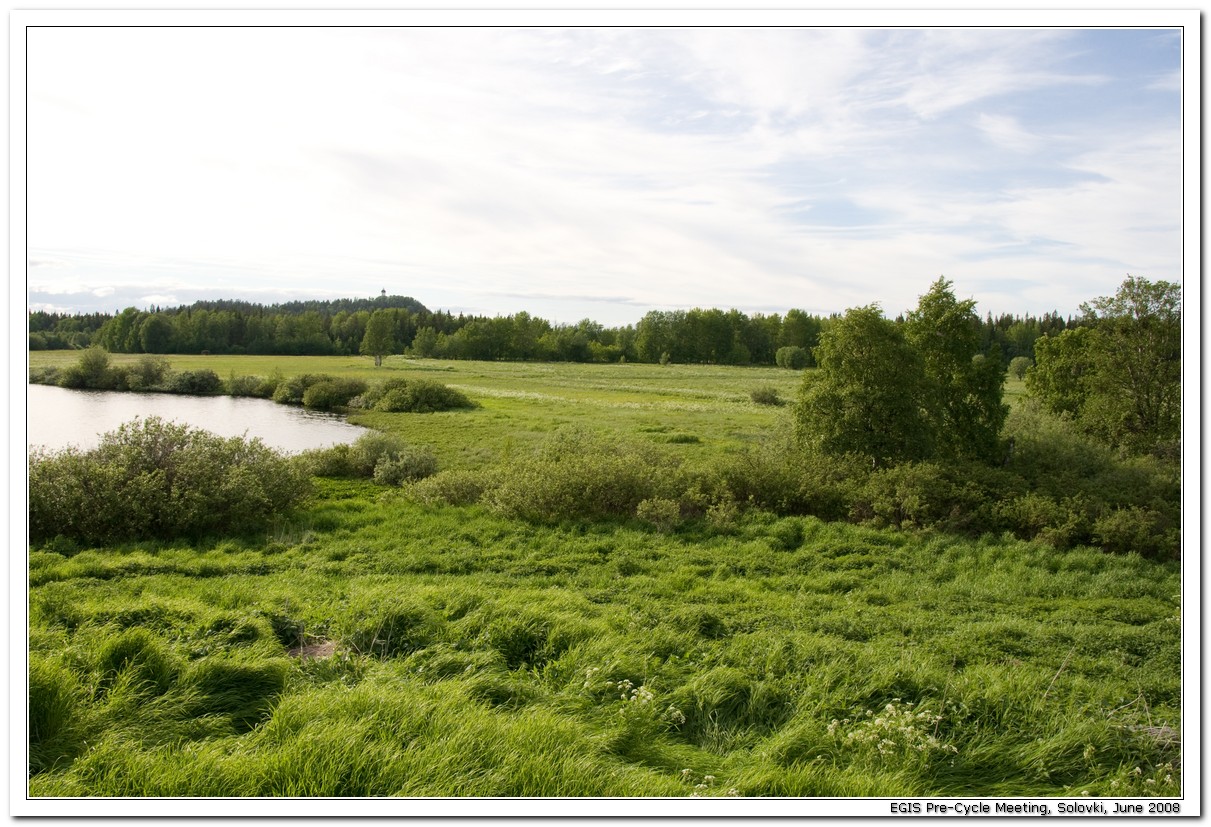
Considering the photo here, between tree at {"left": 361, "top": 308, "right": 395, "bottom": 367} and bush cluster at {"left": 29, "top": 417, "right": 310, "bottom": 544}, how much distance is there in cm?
354

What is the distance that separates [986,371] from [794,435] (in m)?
4.35

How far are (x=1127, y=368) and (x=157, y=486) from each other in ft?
66.2

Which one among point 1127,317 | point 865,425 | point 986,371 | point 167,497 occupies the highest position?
point 1127,317

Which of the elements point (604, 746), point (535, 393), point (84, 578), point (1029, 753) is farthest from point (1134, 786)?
point (535, 393)

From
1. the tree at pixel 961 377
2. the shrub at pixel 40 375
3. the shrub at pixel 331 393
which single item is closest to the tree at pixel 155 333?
the shrub at pixel 40 375

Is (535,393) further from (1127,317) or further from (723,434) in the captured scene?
(1127,317)

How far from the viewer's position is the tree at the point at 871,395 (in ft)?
47.3

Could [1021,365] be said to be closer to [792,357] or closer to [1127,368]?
[1127,368]

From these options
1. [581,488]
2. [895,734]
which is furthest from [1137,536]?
[581,488]

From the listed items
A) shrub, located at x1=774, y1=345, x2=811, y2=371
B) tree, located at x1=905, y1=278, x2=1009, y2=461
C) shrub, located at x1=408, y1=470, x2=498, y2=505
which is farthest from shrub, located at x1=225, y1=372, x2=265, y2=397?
tree, located at x1=905, y1=278, x2=1009, y2=461

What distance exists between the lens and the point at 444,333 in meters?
17.6

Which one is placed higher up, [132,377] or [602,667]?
[132,377]

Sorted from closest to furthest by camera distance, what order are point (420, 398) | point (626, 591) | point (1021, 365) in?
1. point (626, 591)
2. point (1021, 365)
3. point (420, 398)

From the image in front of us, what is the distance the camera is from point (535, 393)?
→ 2209cm
